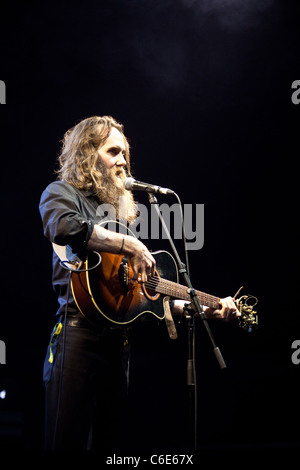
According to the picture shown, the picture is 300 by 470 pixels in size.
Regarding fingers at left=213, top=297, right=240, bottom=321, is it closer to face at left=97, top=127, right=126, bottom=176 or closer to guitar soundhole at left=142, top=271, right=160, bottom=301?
guitar soundhole at left=142, top=271, right=160, bottom=301

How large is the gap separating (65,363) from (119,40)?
344cm

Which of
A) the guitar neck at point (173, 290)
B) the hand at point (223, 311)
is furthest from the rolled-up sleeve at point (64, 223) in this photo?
the hand at point (223, 311)

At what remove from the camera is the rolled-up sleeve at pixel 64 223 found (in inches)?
77.2

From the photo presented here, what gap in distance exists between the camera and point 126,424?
381cm

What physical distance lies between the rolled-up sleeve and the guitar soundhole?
1.71ft

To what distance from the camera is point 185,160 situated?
15.1 feet

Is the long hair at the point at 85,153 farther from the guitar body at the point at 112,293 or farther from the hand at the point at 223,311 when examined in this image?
the hand at the point at 223,311

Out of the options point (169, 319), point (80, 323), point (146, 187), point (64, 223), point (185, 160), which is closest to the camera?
point (64, 223)

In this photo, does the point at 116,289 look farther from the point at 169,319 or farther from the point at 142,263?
the point at 169,319

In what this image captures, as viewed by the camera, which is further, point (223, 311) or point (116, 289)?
point (223, 311)

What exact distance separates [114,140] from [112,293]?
107 centimetres

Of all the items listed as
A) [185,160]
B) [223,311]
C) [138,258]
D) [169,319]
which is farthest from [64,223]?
[185,160]
